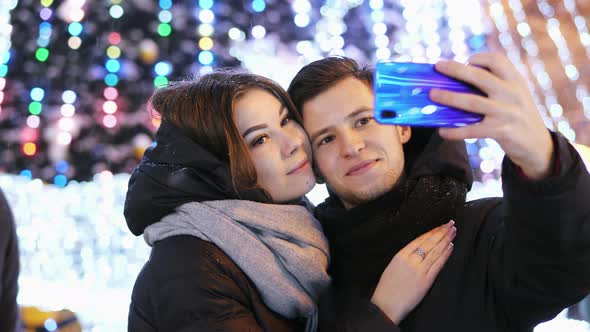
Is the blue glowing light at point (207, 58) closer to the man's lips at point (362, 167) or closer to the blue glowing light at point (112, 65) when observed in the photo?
the blue glowing light at point (112, 65)

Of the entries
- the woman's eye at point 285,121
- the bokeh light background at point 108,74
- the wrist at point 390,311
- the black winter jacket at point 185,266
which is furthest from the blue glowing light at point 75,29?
the wrist at point 390,311

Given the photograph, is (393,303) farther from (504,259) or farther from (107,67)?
(107,67)

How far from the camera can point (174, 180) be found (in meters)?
1.40

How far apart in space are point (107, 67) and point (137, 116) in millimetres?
221

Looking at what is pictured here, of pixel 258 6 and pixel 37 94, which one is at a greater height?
pixel 258 6

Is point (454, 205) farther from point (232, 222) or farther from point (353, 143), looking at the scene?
point (232, 222)

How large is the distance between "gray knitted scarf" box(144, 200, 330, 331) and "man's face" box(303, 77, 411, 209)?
0.51 feet

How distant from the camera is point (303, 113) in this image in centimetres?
160

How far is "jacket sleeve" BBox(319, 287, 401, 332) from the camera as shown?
47.9 inches

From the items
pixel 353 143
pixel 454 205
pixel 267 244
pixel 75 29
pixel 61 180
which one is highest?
pixel 75 29

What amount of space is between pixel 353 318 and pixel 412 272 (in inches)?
6.1

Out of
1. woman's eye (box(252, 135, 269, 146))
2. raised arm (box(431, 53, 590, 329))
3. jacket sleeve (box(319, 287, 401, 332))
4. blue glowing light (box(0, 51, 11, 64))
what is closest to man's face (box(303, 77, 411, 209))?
woman's eye (box(252, 135, 269, 146))

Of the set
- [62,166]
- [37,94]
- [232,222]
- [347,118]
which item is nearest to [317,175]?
[347,118]

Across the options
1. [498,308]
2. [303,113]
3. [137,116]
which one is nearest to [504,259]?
[498,308]
